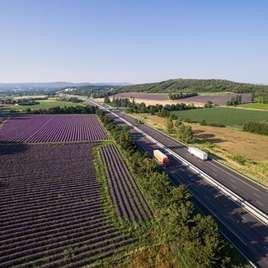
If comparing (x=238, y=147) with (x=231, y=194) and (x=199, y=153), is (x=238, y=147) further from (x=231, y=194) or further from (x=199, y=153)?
(x=231, y=194)

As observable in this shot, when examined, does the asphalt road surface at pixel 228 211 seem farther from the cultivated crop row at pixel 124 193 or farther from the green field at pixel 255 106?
the green field at pixel 255 106

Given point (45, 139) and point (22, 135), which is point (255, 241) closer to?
point (45, 139)

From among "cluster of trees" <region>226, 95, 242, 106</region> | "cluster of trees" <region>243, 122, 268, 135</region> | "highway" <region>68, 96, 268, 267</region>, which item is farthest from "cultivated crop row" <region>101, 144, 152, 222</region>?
"cluster of trees" <region>226, 95, 242, 106</region>

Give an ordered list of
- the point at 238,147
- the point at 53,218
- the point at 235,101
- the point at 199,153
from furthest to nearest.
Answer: the point at 235,101, the point at 238,147, the point at 199,153, the point at 53,218

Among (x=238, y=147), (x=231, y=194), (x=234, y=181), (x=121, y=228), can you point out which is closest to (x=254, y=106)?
(x=238, y=147)

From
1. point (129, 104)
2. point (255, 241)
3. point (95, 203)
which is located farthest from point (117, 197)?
point (129, 104)

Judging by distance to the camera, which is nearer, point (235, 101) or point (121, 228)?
point (121, 228)

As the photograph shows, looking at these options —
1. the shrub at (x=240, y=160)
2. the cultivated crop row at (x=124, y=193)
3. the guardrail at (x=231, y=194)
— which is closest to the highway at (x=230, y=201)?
the guardrail at (x=231, y=194)
